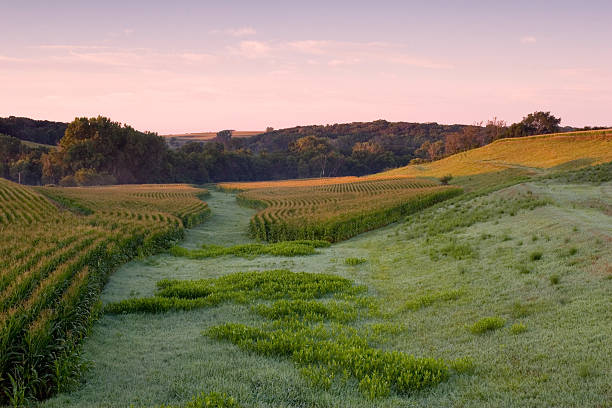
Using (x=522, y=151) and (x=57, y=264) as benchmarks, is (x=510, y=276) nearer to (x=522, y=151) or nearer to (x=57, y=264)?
(x=57, y=264)

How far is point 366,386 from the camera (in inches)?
239

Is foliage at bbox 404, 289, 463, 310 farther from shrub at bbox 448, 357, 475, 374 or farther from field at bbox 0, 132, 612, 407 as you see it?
shrub at bbox 448, 357, 475, 374

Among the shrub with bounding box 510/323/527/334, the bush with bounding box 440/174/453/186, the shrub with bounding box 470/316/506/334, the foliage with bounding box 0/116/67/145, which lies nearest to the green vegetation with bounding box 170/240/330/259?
A: the shrub with bounding box 470/316/506/334

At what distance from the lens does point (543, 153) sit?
6825 cm

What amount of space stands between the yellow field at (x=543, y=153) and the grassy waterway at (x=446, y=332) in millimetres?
44218

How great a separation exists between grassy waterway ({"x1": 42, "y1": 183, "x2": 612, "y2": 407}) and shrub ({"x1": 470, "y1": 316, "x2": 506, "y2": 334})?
5.2 inches

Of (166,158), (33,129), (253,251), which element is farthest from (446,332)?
(33,129)

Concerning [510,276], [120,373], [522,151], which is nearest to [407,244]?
[510,276]

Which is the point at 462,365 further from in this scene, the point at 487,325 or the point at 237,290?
the point at 237,290

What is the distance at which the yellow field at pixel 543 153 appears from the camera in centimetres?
5681

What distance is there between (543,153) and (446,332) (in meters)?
70.5

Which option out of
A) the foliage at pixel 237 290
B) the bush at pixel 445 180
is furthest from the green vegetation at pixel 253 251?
the bush at pixel 445 180

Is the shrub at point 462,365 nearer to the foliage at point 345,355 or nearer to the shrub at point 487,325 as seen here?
the foliage at point 345,355

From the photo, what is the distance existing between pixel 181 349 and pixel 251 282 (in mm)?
5268
